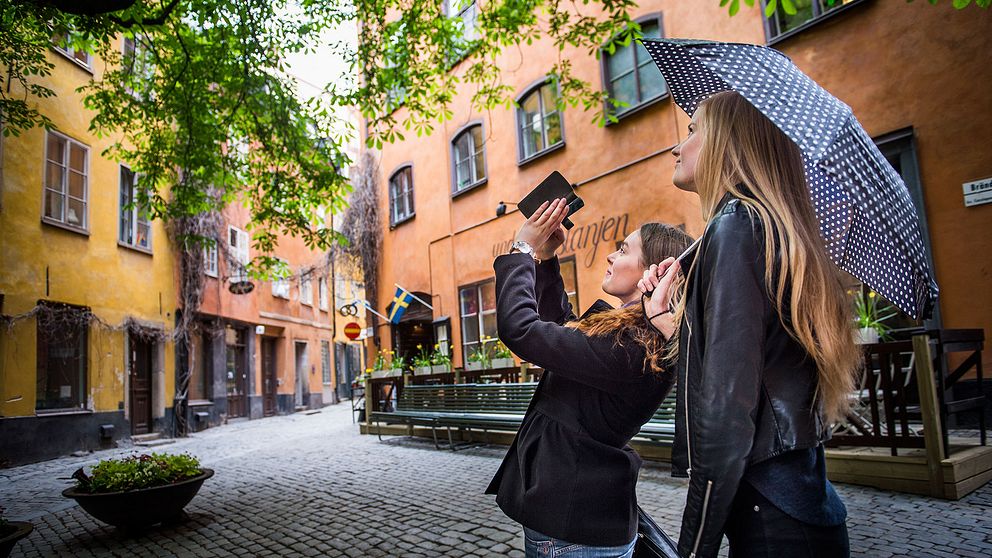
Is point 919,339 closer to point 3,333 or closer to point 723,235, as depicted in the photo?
point 723,235

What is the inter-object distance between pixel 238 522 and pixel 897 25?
9.20 metres

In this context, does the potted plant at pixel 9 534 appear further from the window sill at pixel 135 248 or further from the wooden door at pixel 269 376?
the wooden door at pixel 269 376

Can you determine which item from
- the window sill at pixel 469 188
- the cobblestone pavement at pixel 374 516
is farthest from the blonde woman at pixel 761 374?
the window sill at pixel 469 188

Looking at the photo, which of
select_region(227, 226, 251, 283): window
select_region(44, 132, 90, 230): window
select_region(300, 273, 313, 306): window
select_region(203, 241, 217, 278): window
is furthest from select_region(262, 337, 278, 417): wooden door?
select_region(44, 132, 90, 230): window

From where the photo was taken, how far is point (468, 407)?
8805mm

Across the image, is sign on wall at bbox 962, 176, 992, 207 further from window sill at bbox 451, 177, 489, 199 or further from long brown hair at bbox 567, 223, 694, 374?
window sill at bbox 451, 177, 489, 199

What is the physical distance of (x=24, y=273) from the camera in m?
11.0

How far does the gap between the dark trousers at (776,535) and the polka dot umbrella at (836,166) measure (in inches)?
23.7

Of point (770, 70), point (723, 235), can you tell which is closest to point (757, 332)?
point (723, 235)

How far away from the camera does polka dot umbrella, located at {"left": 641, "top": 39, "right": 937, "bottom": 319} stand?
1.33 meters

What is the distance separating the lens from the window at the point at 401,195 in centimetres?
1598

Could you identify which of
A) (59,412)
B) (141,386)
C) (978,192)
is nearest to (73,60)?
(59,412)

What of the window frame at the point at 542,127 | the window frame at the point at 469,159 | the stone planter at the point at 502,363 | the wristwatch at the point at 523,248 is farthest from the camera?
the window frame at the point at 469,159

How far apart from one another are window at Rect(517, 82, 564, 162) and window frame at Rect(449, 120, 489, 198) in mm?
1134
